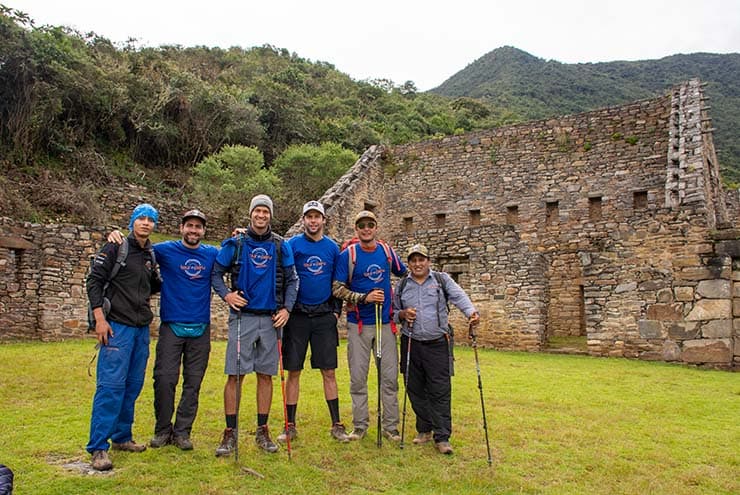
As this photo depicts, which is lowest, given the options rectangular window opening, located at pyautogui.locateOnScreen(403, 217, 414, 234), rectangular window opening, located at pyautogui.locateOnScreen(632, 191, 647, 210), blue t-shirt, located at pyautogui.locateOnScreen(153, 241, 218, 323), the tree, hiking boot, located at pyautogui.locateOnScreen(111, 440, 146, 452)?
hiking boot, located at pyautogui.locateOnScreen(111, 440, 146, 452)

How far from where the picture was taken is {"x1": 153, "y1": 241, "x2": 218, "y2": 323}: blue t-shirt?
4812 millimetres

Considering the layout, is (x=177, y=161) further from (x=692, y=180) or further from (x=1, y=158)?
(x=692, y=180)

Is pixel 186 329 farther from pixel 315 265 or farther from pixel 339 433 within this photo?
pixel 339 433

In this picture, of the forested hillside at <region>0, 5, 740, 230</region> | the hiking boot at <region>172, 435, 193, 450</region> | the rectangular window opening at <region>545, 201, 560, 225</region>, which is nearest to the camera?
the hiking boot at <region>172, 435, 193, 450</region>

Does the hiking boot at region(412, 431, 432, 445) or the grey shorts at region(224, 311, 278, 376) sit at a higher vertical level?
the grey shorts at region(224, 311, 278, 376)

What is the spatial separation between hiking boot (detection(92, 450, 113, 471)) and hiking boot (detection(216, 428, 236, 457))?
78cm

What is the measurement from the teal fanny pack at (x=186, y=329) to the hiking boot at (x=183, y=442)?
2.69 ft

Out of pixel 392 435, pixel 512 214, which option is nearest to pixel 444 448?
pixel 392 435

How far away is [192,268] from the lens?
4922 mm

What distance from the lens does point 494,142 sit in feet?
61.9

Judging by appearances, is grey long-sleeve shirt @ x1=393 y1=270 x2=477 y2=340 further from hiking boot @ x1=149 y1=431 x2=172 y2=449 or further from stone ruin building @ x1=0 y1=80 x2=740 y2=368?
stone ruin building @ x1=0 y1=80 x2=740 y2=368

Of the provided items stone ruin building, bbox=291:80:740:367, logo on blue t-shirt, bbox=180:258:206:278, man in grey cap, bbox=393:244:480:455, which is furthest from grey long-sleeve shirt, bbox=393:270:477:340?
stone ruin building, bbox=291:80:740:367

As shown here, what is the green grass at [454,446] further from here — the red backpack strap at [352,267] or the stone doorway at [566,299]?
the stone doorway at [566,299]

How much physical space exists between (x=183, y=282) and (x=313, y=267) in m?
1.14
